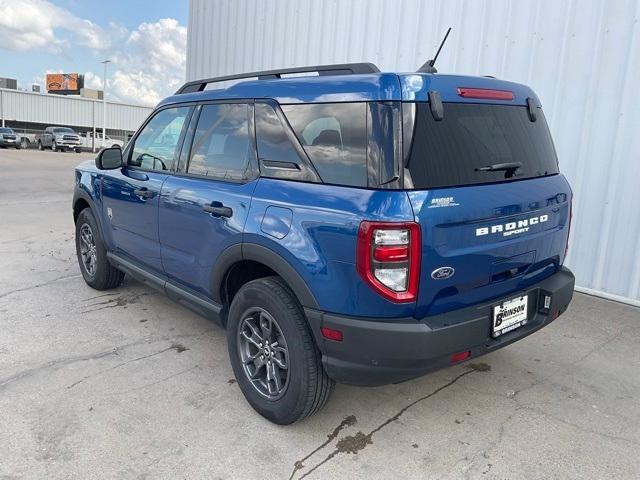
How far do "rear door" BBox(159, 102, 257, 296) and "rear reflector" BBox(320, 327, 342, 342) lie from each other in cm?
77

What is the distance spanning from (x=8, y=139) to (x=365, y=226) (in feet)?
123

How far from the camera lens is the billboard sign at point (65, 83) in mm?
66125

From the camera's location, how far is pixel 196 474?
2.49 m

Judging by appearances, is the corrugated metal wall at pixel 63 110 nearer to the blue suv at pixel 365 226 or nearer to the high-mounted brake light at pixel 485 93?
the blue suv at pixel 365 226

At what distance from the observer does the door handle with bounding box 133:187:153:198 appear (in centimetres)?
382

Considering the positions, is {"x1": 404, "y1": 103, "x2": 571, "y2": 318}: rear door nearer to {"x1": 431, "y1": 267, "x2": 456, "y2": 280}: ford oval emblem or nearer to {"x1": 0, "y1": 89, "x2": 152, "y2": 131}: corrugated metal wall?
{"x1": 431, "y1": 267, "x2": 456, "y2": 280}: ford oval emblem

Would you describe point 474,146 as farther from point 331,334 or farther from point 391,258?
point 331,334

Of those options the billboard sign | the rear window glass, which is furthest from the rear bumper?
the billboard sign

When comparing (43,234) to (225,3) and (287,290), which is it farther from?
(287,290)

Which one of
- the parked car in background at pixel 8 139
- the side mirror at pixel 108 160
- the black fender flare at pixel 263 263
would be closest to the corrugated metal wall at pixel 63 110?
the parked car in background at pixel 8 139

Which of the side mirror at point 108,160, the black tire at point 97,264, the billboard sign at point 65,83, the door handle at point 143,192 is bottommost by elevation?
the black tire at point 97,264

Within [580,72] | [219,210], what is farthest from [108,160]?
[580,72]

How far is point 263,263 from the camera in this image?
110 inches

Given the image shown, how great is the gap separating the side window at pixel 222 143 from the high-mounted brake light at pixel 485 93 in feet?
3.99
